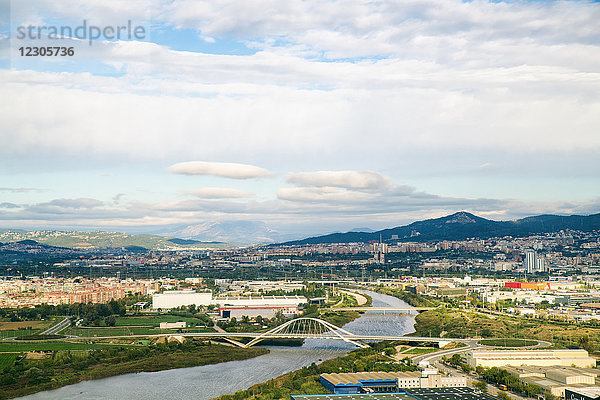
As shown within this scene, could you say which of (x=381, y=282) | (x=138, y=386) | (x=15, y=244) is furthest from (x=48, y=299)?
(x=15, y=244)

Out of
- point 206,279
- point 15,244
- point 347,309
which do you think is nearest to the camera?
point 347,309

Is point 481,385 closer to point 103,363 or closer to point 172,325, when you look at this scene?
point 103,363

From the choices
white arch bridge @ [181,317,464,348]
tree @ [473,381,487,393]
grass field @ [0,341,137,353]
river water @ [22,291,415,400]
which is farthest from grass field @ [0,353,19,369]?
tree @ [473,381,487,393]

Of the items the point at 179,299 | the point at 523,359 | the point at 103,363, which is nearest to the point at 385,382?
the point at 523,359

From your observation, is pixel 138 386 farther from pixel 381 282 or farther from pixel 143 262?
pixel 143 262

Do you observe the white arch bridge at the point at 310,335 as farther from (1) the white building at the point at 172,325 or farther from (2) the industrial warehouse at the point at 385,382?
(2) the industrial warehouse at the point at 385,382

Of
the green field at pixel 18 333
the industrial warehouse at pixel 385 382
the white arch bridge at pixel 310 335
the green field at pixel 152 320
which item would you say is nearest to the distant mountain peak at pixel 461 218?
the green field at pixel 152 320

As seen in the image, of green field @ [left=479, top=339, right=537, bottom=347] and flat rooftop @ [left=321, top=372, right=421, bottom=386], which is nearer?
flat rooftop @ [left=321, top=372, right=421, bottom=386]

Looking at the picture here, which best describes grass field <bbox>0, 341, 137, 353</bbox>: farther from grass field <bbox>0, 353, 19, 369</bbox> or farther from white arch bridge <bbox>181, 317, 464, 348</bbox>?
white arch bridge <bbox>181, 317, 464, 348</bbox>
